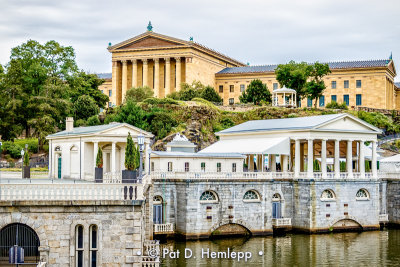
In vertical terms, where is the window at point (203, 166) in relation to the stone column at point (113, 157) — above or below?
below

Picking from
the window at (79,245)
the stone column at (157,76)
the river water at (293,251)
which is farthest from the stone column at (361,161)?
the stone column at (157,76)

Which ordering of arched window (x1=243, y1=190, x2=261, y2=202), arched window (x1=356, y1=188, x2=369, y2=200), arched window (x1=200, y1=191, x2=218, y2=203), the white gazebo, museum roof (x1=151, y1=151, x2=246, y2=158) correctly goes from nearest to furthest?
arched window (x1=200, y1=191, x2=218, y2=203), arched window (x1=243, y1=190, x2=261, y2=202), museum roof (x1=151, y1=151, x2=246, y2=158), arched window (x1=356, y1=188, x2=369, y2=200), the white gazebo

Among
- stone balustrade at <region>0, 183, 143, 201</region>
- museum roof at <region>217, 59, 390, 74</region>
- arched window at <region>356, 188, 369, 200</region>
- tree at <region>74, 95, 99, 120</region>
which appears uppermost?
museum roof at <region>217, 59, 390, 74</region>

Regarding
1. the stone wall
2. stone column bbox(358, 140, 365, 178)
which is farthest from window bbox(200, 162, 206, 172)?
the stone wall

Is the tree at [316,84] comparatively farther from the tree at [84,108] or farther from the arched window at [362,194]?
the arched window at [362,194]

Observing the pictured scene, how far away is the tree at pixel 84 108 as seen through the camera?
267 ft

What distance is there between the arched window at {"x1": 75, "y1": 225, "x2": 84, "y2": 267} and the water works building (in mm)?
83645

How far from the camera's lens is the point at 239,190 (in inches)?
1923

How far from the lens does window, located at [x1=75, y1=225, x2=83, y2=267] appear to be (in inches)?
890

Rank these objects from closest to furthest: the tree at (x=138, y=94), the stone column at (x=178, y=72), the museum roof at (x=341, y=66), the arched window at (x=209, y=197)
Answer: the arched window at (x=209, y=197) → the tree at (x=138, y=94) → the stone column at (x=178, y=72) → the museum roof at (x=341, y=66)

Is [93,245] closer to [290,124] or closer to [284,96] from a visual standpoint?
[290,124]

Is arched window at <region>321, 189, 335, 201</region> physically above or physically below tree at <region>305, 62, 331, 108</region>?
below

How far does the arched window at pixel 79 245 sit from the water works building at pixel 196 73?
83645 millimetres

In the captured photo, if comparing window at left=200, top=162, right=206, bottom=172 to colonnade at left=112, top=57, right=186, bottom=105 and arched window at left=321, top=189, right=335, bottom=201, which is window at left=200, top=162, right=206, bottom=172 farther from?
colonnade at left=112, top=57, right=186, bottom=105
